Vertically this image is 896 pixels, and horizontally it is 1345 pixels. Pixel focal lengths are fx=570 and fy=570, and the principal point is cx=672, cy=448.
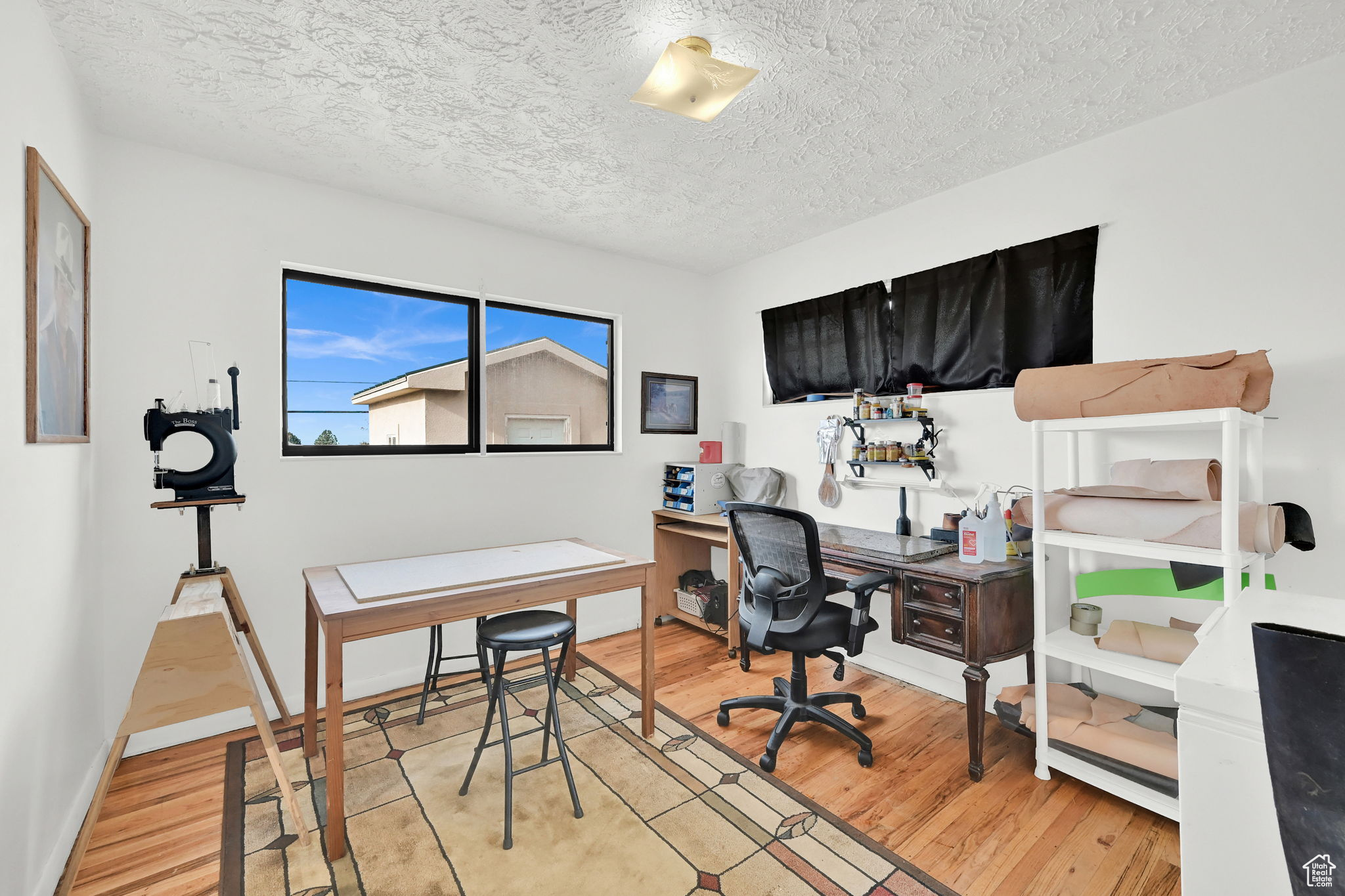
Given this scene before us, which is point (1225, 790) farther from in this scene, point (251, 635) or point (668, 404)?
point (668, 404)

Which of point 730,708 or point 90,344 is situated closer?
point 90,344

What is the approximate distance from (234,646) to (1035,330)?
3.28 metres

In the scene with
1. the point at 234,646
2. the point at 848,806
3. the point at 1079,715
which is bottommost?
the point at 848,806

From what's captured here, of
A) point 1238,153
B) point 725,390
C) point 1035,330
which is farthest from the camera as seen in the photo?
point 725,390

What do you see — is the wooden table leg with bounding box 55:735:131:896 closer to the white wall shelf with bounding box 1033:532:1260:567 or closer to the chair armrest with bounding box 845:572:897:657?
the chair armrest with bounding box 845:572:897:657

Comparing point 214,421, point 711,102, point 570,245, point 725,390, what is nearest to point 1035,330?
point 711,102

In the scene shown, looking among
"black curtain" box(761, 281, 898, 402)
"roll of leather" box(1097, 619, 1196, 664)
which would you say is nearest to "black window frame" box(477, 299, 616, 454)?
"black curtain" box(761, 281, 898, 402)

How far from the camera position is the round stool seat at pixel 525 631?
1905mm

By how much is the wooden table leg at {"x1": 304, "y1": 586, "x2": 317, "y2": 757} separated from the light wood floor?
0.29 metres

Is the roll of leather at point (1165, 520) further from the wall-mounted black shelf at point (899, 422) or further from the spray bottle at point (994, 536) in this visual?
the wall-mounted black shelf at point (899, 422)

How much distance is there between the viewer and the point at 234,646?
174cm

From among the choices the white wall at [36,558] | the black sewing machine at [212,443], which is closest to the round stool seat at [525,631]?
the black sewing machine at [212,443]

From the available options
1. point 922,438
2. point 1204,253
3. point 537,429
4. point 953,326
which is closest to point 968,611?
point 922,438

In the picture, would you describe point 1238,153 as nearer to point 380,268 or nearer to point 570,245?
point 570,245
